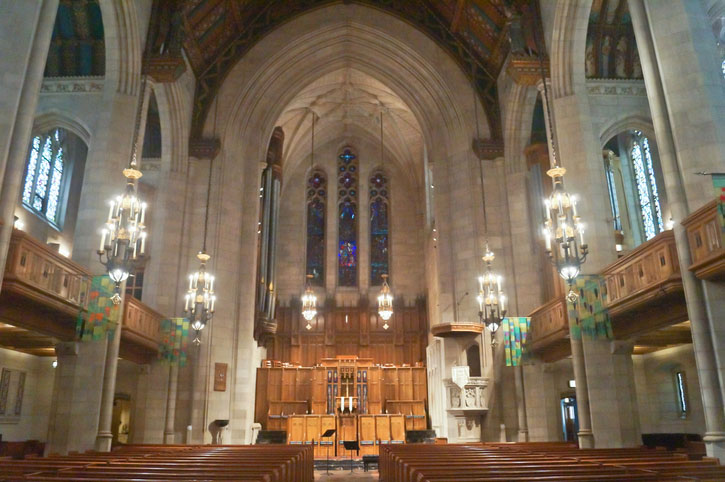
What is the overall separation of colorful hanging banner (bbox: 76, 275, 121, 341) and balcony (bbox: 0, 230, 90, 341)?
15cm

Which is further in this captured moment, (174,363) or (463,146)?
(463,146)

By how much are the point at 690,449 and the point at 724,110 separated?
28.8 ft

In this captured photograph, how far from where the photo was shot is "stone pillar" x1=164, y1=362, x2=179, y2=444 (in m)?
16.7

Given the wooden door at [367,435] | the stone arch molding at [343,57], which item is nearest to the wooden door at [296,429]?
the wooden door at [367,435]

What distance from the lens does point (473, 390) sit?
17281 mm

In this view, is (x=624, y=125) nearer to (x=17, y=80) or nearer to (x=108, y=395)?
(x=17, y=80)

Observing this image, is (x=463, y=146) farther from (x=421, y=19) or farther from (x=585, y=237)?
(x=585, y=237)

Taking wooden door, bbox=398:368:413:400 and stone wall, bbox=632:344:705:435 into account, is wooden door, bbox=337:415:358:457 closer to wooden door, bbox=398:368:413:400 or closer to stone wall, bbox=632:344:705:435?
wooden door, bbox=398:368:413:400

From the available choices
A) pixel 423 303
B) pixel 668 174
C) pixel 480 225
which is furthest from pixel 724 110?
pixel 423 303

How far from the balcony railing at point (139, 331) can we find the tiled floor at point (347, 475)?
572 cm

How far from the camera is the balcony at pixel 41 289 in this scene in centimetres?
983

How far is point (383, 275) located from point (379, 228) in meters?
10.5

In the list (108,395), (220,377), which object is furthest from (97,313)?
(220,377)

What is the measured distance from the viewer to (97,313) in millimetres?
12164
